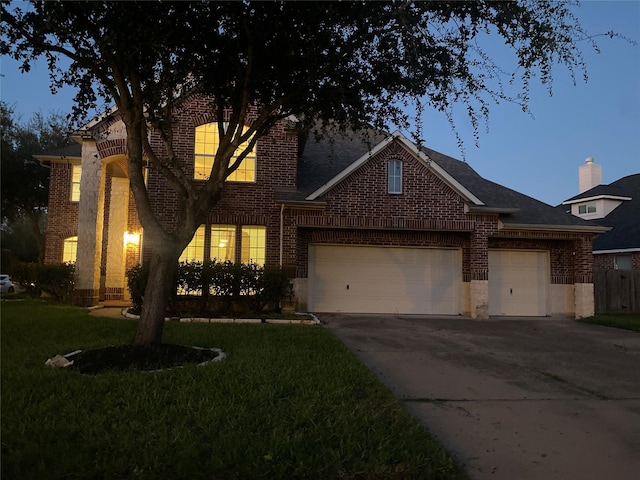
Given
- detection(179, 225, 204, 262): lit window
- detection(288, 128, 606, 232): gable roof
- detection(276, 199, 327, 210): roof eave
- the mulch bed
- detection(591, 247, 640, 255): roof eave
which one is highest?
detection(288, 128, 606, 232): gable roof

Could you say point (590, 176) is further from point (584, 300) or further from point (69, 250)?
point (69, 250)

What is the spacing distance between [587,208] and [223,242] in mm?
21270

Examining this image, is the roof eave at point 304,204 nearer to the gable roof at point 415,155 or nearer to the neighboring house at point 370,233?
the neighboring house at point 370,233

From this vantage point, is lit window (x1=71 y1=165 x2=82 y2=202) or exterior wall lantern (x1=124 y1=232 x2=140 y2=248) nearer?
exterior wall lantern (x1=124 y1=232 x2=140 y2=248)

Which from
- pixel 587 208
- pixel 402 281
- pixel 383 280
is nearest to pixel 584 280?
pixel 402 281

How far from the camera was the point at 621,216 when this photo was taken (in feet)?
79.8

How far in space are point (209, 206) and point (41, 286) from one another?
10.1 meters

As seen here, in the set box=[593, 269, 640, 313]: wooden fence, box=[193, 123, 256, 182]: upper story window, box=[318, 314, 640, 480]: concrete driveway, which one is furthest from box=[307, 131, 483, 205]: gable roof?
box=[593, 269, 640, 313]: wooden fence

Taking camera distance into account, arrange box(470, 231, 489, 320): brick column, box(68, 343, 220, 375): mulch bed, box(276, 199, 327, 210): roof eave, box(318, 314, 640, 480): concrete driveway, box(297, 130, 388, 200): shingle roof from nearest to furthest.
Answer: box(318, 314, 640, 480): concrete driveway, box(68, 343, 220, 375): mulch bed, box(276, 199, 327, 210): roof eave, box(470, 231, 489, 320): brick column, box(297, 130, 388, 200): shingle roof

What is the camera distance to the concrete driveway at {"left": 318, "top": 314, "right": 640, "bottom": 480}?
405 centimetres

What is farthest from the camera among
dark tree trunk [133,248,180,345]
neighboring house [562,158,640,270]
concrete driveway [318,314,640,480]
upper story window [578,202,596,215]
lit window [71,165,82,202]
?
upper story window [578,202,596,215]

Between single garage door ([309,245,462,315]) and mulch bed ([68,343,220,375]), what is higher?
single garage door ([309,245,462,315])

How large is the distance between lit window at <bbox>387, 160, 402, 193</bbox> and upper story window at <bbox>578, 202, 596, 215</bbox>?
16.9m

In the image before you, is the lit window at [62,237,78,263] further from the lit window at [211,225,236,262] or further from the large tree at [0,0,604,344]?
the large tree at [0,0,604,344]
